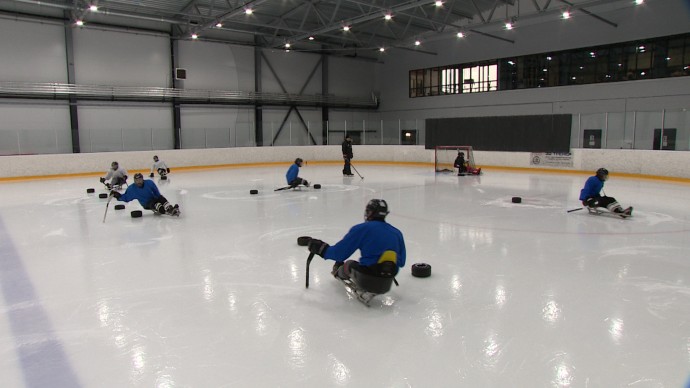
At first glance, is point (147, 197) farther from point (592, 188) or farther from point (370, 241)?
point (592, 188)

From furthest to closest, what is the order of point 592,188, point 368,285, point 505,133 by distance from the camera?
point 505,133 < point 592,188 < point 368,285

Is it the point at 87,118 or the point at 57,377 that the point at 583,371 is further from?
the point at 87,118

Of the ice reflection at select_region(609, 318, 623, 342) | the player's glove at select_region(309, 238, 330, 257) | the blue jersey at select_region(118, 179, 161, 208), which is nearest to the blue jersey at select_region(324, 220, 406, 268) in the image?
the player's glove at select_region(309, 238, 330, 257)

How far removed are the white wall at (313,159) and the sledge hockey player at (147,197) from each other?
10.0 metres

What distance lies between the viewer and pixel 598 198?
324 inches

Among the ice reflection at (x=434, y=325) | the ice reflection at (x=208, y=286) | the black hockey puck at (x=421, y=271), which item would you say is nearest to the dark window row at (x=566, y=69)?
the black hockey puck at (x=421, y=271)

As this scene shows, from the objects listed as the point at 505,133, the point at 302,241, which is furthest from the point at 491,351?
the point at 505,133

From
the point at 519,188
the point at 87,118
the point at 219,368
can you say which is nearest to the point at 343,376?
the point at 219,368

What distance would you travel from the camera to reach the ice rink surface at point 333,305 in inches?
116

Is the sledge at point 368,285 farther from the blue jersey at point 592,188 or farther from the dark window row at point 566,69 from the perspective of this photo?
the dark window row at point 566,69

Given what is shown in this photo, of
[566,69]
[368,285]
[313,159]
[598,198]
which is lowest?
[368,285]

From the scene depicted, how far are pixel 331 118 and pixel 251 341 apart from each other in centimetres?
2512

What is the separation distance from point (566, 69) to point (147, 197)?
19750 mm

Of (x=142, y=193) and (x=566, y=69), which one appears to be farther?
(x=566, y=69)
